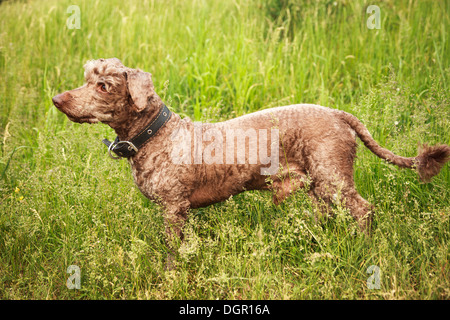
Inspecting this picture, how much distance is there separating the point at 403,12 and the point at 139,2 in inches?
155

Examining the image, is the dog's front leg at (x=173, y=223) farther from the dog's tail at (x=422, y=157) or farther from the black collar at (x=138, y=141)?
the dog's tail at (x=422, y=157)

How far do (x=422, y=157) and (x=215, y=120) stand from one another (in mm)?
1937

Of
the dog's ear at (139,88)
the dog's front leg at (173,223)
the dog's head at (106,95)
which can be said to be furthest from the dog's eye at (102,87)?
the dog's front leg at (173,223)

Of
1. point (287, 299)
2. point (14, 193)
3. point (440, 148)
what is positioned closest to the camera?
point (287, 299)

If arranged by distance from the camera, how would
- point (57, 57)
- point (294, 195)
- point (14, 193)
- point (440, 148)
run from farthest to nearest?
point (57, 57) → point (14, 193) → point (294, 195) → point (440, 148)

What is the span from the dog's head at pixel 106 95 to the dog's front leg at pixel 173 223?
76 centimetres

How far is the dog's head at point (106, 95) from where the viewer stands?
2.63m

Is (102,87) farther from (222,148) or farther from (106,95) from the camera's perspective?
(222,148)

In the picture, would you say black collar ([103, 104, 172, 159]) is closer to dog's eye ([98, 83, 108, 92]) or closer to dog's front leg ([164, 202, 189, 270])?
dog's eye ([98, 83, 108, 92])

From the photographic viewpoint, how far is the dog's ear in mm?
2645
